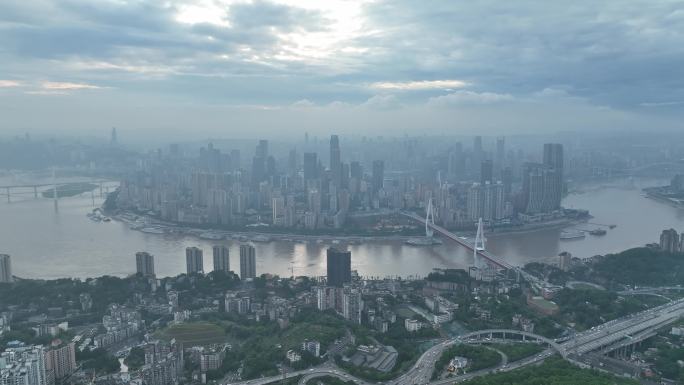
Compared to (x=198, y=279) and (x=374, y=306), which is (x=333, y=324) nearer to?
(x=374, y=306)

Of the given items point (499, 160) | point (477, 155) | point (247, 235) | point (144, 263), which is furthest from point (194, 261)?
point (499, 160)

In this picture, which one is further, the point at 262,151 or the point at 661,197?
the point at 262,151

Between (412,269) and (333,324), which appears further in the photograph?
(412,269)

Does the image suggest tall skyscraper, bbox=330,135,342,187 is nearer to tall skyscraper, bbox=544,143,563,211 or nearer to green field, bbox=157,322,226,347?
tall skyscraper, bbox=544,143,563,211

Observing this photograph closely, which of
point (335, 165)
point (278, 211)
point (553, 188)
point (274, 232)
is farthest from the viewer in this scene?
point (335, 165)

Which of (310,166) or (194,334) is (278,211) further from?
(194,334)

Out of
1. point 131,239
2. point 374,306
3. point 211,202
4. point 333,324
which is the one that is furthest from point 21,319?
point 211,202
